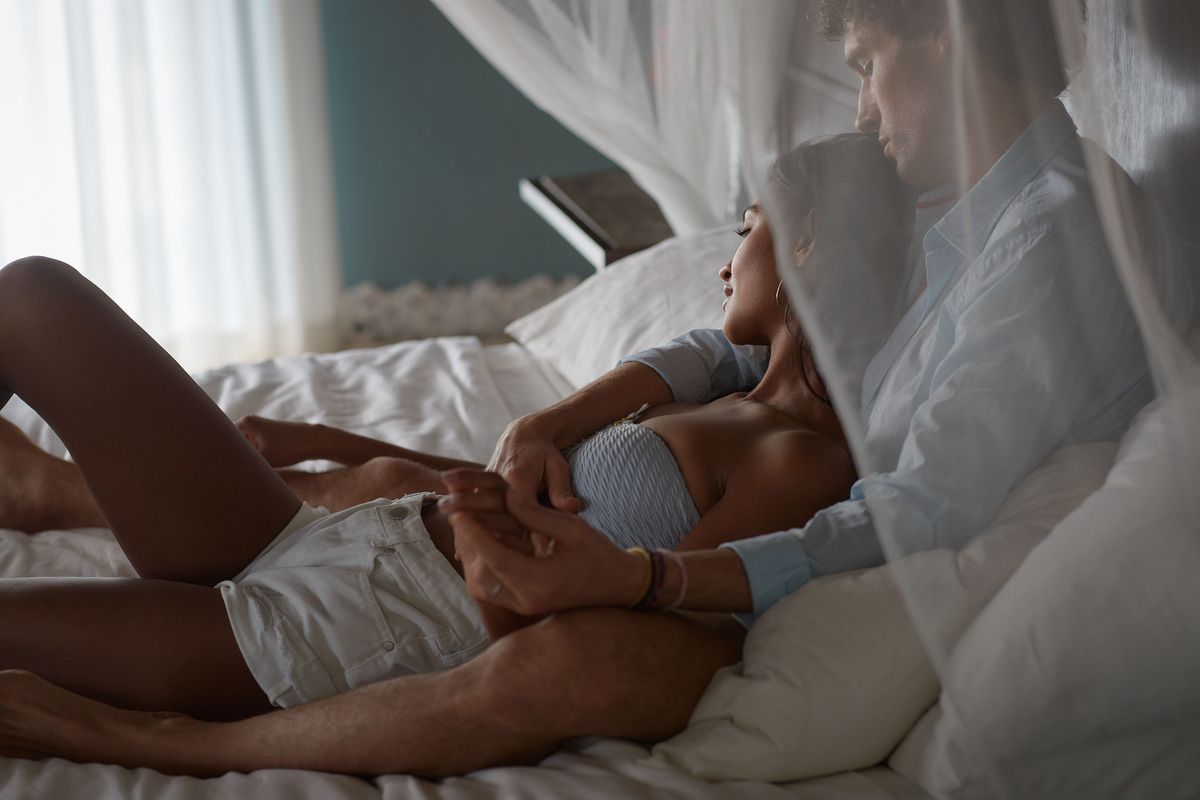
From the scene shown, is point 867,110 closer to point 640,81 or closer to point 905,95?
point 905,95

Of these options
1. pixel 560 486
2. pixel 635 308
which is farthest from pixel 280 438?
pixel 635 308

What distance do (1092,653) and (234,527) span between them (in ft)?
2.58

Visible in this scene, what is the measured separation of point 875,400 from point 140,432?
697 millimetres

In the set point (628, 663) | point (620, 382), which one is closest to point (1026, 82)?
point (628, 663)

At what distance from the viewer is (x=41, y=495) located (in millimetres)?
1463

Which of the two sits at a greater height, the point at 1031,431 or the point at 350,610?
the point at 1031,431

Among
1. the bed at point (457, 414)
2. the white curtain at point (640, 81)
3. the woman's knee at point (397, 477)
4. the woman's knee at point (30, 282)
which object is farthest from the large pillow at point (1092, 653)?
the woman's knee at point (30, 282)

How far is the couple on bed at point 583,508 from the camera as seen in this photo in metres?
0.89

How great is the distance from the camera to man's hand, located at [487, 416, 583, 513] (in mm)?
1223

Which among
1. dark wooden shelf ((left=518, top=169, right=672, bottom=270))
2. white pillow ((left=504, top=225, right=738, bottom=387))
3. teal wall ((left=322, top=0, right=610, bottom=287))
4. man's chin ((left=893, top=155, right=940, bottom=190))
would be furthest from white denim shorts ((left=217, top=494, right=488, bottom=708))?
teal wall ((left=322, top=0, right=610, bottom=287))

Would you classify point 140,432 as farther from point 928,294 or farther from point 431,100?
point 431,100

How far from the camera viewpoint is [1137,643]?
87 cm

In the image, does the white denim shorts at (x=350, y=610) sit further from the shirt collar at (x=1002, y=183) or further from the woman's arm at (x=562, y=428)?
the shirt collar at (x=1002, y=183)

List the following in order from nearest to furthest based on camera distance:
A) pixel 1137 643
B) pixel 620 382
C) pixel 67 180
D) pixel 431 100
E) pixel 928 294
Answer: pixel 1137 643, pixel 928 294, pixel 620 382, pixel 67 180, pixel 431 100
